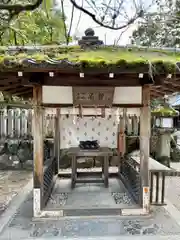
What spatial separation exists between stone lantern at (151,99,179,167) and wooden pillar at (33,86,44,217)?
6429 mm

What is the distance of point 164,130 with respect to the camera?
37.3ft

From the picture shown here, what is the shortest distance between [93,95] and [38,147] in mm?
1386

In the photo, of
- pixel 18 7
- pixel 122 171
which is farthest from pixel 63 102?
pixel 122 171

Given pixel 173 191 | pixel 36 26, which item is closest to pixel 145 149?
pixel 173 191

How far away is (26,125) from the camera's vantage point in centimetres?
1178

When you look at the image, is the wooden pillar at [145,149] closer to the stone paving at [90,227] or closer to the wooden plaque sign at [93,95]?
the stone paving at [90,227]

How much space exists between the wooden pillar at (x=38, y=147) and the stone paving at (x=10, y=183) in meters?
1.04

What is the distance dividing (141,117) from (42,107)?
1.85 meters

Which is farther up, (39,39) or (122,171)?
(39,39)

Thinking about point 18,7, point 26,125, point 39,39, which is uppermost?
point 39,39

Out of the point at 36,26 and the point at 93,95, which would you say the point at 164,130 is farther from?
the point at 93,95

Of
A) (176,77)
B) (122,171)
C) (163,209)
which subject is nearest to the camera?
(176,77)

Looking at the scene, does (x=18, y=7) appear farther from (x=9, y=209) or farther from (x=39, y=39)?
(x=39, y=39)

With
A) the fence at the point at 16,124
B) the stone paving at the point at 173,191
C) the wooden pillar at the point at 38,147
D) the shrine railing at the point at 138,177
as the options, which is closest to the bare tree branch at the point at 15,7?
the wooden pillar at the point at 38,147
